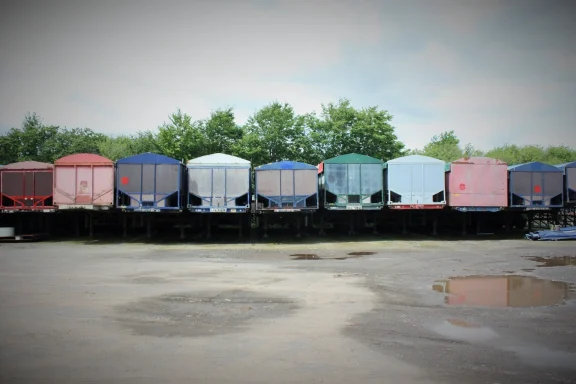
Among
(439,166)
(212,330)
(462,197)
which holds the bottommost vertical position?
(212,330)

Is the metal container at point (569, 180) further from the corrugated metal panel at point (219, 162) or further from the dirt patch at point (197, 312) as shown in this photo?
the dirt patch at point (197, 312)

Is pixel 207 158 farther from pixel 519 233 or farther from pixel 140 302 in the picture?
pixel 519 233


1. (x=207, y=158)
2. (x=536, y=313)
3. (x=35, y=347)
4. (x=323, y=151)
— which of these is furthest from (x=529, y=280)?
(x=323, y=151)

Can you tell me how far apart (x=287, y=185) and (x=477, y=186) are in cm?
1084

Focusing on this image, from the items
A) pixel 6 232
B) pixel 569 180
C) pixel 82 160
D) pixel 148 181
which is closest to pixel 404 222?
pixel 569 180

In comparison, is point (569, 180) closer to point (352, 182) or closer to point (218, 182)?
point (352, 182)

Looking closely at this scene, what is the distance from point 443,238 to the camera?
83.4 ft

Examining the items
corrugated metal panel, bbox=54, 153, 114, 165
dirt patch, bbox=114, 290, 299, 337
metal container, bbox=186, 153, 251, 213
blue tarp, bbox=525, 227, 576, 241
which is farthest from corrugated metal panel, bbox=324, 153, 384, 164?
dirt patch, bbox=114, 290, 299, 337

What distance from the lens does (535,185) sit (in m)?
26.1

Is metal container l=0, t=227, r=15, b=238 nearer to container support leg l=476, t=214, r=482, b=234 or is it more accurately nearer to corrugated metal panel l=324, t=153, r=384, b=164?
corrugated metal panel l=324, t=153, r=384, b=164

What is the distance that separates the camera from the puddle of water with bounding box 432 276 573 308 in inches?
361

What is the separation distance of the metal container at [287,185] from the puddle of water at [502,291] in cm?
1299

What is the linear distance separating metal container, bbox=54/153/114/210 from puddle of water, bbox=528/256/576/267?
66.4 ft

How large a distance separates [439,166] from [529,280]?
14346 mm
